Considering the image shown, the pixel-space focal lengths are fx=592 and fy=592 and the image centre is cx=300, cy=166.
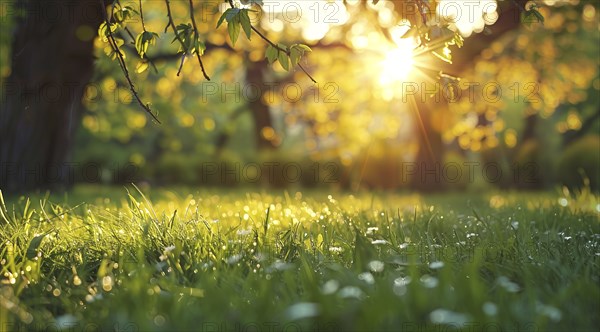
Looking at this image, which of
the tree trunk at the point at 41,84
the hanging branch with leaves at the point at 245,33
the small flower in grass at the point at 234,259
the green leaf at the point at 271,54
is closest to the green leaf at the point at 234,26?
the hanging branch with leaves at the point at 245,33

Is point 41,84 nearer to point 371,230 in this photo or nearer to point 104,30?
point 104,30

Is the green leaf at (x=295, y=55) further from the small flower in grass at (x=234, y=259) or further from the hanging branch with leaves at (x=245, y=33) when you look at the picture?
the small flower in grass at (x=234, y=259)

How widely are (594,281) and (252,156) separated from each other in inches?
653

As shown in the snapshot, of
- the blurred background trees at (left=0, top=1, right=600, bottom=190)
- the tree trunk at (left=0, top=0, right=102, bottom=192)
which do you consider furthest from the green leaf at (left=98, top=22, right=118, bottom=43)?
the blurred background trees at (left=0, top=1, right=600, bottom=190)

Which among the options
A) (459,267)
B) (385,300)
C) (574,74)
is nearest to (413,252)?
(459,267)

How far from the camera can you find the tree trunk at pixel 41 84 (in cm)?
865

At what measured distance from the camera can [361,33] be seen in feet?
45.4

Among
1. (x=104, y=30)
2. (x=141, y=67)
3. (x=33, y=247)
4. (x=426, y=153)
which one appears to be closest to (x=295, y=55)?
(x=141, y=67)

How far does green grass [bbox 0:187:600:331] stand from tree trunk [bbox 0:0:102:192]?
Answer: 17.4 ft

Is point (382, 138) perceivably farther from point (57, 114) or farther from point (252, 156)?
point (57, 114)

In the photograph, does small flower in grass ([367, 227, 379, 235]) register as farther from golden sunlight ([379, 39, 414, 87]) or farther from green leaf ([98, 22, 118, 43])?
golden sunlight ([379, 39, 414, 87])

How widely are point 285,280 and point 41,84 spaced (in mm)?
Answer: 7313

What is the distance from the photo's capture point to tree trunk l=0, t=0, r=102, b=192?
340 inches

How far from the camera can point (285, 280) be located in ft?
9.98
